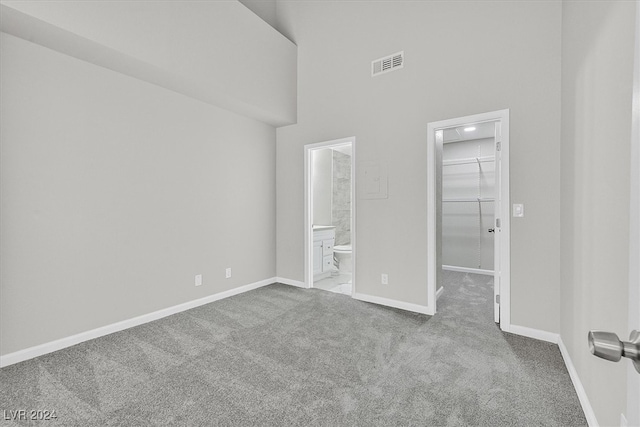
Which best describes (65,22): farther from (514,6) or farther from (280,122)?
(514,6)

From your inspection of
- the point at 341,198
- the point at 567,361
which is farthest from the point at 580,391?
the point at 341,198

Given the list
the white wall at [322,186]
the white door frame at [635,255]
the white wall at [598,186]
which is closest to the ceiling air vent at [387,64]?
the white wall at [598,186]

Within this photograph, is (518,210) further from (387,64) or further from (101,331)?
(101,331)

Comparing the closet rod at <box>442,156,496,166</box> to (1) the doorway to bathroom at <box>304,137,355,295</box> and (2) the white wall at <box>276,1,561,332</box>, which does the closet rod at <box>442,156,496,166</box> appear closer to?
(1) the doorway to bathroom at <box>304,137,355,295</box>

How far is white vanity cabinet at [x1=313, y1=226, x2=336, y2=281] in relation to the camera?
4.69 meters

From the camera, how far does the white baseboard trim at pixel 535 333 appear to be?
8.58 feet

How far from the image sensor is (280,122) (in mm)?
4301

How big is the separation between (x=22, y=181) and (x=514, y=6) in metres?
4.42

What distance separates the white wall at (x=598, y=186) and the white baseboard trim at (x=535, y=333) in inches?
11.3

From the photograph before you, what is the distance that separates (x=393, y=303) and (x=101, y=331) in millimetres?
2947

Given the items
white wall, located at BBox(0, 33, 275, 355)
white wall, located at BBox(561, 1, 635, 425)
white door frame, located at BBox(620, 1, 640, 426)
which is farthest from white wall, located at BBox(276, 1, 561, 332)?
white door frame, located at BBox(620, 1, 640, 426)

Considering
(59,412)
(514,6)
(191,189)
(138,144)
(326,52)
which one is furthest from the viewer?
(326,52)

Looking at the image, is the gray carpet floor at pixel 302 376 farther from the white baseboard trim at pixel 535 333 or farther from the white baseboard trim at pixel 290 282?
the white baseboard trim at pixel 290 282

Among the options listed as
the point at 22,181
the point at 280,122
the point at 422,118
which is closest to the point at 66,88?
the point at 22,181
